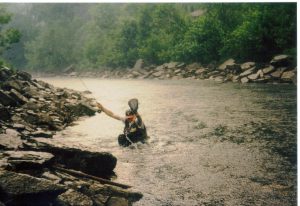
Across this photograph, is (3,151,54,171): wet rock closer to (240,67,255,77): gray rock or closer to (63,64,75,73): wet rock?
(240,67,255,77): gray rock

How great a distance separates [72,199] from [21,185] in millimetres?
1163

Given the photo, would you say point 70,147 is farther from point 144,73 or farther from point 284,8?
point 144,73

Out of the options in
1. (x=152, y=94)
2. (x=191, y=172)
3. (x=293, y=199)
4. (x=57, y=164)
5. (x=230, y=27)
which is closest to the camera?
(x=293, y=199)

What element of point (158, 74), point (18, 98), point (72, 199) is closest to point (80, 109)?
point (18, 98)

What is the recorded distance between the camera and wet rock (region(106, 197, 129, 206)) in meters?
8.88

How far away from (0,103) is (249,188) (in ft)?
45.8

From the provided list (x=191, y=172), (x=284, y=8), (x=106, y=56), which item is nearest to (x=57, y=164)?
(x=191, y=172)

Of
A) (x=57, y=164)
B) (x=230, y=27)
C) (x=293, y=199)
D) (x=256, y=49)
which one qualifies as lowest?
(x=293, y=199)

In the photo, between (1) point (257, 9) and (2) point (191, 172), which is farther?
(1) point (257, 9)

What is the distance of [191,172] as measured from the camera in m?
11.9

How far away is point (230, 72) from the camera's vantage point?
43.6 meters

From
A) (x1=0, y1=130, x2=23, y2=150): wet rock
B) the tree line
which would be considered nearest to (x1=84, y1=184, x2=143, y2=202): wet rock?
(x1=0, y1=130, x2=23, y2=150): wet rock

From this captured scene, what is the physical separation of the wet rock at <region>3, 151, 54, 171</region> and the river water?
6.99ft

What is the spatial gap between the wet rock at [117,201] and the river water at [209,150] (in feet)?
2.05
